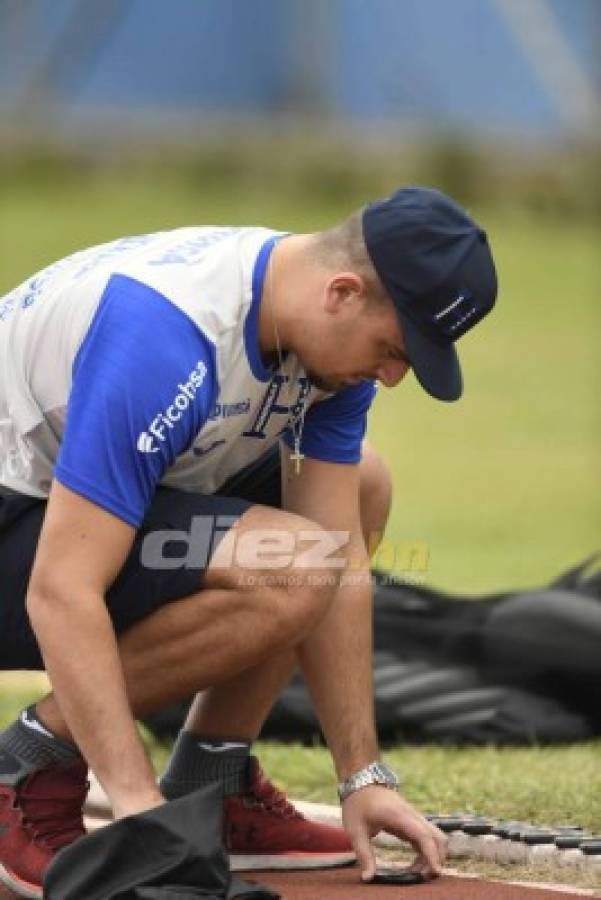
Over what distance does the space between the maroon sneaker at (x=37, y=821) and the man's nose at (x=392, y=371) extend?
1065 millimetres

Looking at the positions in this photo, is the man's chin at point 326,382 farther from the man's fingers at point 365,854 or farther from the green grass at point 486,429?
the green grass at point 486,429

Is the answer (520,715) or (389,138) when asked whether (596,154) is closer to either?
(389,138)

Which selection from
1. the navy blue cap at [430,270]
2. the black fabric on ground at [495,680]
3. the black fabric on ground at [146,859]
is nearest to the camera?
the black fabric on ground at [146,859]

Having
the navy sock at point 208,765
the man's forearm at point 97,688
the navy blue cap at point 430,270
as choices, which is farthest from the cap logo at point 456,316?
the navy sock at point 208,765

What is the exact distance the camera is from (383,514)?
5473 mm

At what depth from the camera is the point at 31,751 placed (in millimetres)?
4863

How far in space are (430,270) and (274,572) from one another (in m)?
0.71

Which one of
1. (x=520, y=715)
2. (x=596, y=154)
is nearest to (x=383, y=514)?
(x=520, y=715)

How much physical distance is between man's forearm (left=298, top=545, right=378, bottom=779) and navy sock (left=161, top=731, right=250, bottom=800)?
0.26 m

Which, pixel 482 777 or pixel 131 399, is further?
pixel 482 777

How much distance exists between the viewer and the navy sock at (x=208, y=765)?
5.21 meters

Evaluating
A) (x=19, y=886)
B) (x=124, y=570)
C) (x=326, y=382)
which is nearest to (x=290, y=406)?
(x=326, y=382)

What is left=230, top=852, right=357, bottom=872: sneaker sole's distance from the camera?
16.8ft

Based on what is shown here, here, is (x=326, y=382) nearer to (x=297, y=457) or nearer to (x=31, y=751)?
(x=297, y=457)
